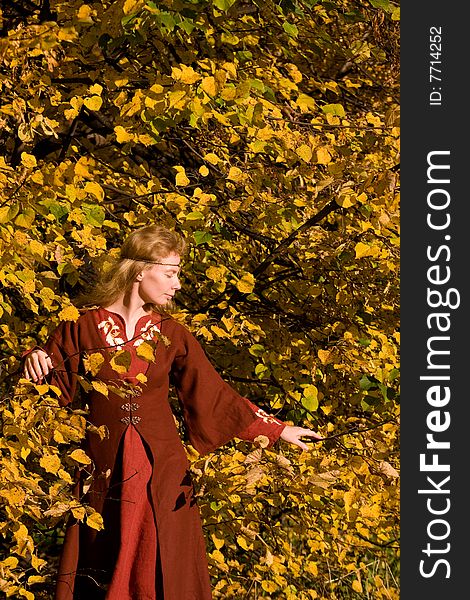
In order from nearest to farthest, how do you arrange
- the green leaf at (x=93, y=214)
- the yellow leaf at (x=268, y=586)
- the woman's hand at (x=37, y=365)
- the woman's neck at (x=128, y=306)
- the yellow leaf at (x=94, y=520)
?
1. the yellow leaf at (x=94, y=520)
2. the woman's hand at (x=37, y=365)
3. the green leaf at (x=93, y=214)
4. the woman's neck at (x=128, y=306)
5. the yellow leaf at (x=268, y=586)

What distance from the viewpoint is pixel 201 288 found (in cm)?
385

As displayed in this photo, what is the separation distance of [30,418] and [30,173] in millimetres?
762

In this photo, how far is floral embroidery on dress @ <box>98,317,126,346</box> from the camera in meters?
2.95

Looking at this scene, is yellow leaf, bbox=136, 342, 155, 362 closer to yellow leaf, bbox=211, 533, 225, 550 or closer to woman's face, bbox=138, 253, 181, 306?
woman's face, bbox=138, 253, 181, 306

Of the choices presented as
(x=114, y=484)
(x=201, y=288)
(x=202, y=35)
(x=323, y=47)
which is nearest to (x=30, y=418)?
(x=114, y=484)

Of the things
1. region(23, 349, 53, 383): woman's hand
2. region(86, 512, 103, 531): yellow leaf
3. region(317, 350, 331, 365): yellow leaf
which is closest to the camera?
region(86, 512, 103, 531): yellow leaf

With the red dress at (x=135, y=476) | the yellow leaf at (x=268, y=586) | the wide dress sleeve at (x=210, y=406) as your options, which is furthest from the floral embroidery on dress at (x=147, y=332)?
the yellow leaf at (x=268, y=586)

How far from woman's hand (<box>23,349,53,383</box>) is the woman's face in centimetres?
38

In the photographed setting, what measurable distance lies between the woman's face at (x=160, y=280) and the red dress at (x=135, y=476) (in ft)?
0.36

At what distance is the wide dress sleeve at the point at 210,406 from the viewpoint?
3059 millimetres

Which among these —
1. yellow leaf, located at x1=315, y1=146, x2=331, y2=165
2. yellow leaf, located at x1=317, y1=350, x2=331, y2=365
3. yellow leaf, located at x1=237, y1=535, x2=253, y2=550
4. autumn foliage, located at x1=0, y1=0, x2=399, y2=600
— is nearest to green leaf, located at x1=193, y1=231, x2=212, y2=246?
autumn foliage, located at x1=0, y1=0, x2=399, y2=600

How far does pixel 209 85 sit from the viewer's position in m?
2.71

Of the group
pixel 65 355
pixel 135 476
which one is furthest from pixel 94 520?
pixel 65 355

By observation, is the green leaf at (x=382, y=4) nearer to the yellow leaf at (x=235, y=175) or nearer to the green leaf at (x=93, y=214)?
the yellow leaf at (x=235, y=175)
